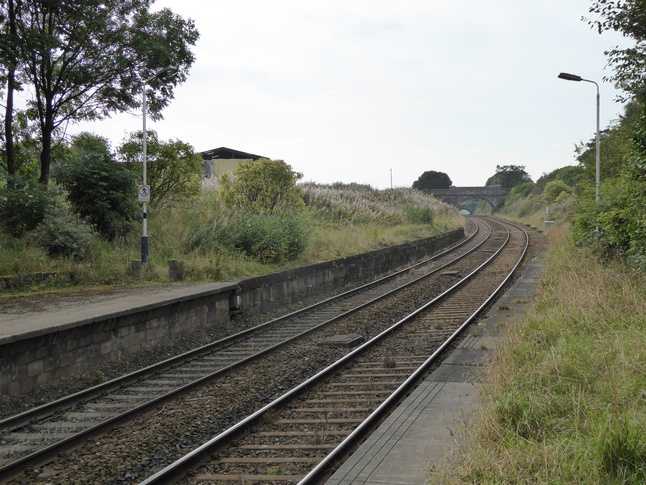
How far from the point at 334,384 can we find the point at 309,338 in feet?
11.0


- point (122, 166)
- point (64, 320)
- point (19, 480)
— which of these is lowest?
point (19, 480)

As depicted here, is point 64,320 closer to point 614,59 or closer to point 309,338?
point 309,338

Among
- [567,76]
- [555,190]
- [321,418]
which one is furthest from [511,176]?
[321,418]

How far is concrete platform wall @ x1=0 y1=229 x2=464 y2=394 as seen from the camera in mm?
8438

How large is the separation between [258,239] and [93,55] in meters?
7.49

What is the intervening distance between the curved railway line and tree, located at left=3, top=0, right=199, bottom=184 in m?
9.97

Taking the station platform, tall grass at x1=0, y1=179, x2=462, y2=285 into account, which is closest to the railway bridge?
tall grass at x1=0, y1=179, x2=462, y2=285

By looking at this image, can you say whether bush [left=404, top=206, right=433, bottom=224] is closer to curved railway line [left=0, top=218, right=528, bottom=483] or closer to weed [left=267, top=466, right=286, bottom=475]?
curved railway line [left=0, top=218, right=528, bottom=483]

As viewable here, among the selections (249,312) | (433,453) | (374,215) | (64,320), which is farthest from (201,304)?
(374,215)

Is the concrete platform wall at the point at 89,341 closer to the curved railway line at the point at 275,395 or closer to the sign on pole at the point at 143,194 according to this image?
the curved railway line at the point at 275,395

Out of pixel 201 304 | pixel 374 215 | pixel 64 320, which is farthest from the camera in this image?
pixel 374 215

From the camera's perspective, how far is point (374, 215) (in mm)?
35344

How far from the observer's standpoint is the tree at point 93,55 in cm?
1739

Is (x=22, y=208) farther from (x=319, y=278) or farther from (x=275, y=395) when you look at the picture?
(x=275, y=395)
